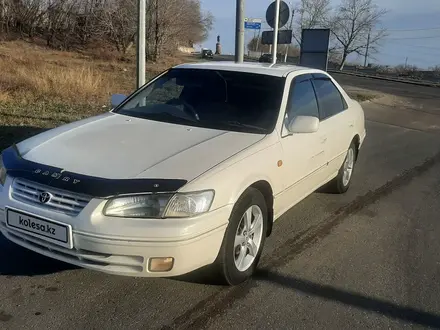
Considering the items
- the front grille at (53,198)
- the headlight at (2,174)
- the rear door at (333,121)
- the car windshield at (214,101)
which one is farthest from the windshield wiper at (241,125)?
the headlight at (2,174)

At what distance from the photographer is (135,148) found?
347 centimetres

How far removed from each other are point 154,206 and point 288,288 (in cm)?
125

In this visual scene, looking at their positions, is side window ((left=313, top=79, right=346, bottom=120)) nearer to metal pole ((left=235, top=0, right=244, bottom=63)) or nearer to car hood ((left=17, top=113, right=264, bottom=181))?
car hood ((left=17, top=113, right=264, bottom=181))

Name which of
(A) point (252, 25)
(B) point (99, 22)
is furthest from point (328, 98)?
(B) point (99, 22)

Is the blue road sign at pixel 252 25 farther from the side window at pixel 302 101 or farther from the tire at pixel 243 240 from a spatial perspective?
the tire at pixel 243 240

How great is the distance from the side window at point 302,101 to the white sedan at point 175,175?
0.02 metres

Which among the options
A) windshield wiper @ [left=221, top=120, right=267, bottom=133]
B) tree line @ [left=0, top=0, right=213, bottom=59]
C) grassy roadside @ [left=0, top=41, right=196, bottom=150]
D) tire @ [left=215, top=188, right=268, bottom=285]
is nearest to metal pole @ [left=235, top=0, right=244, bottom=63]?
grassy roadside @ [left=0, top=41, right=196, bottom=150]

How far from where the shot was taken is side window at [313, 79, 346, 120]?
199 inches

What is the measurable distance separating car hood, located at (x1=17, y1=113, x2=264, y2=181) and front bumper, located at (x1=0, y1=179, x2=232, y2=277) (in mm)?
306

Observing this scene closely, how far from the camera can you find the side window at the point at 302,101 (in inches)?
171

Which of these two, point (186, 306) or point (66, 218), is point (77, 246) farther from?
point (186, 306)

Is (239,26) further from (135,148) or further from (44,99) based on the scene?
(135,148)

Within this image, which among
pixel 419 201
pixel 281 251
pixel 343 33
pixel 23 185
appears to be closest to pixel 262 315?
pixel 281 251

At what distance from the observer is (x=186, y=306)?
3166 mm
